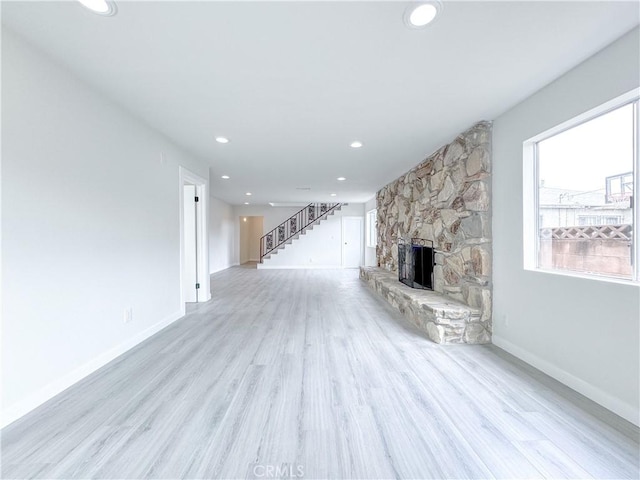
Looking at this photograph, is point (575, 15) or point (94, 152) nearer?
point (575, 15)

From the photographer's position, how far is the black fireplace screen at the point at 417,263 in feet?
14.4

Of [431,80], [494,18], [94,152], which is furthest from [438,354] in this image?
[94,152]

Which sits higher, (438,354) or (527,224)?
(527,224)

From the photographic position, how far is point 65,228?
2166mm

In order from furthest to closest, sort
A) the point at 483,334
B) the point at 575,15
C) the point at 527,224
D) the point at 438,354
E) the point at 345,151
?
the point at 345,151 < the point at 483,334 < the point at 438,354 < the point at 527,224 < the point at 575,15

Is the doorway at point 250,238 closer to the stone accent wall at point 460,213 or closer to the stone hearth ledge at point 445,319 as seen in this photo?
the stone accent wall at point 460,213

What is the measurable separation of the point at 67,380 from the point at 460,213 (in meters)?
4.22

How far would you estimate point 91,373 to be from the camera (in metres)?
2.42

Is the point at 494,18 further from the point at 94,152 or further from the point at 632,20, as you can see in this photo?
the point at 94,152

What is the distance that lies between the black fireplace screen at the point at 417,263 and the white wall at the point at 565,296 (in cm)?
134

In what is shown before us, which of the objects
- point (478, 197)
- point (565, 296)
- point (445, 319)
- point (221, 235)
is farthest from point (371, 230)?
point (565, 296)

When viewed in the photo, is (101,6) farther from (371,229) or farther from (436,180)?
(371,229)

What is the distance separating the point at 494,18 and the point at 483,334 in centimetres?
290

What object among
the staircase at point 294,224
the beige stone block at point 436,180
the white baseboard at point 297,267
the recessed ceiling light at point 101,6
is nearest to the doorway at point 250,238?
the staircase at point 294,224
